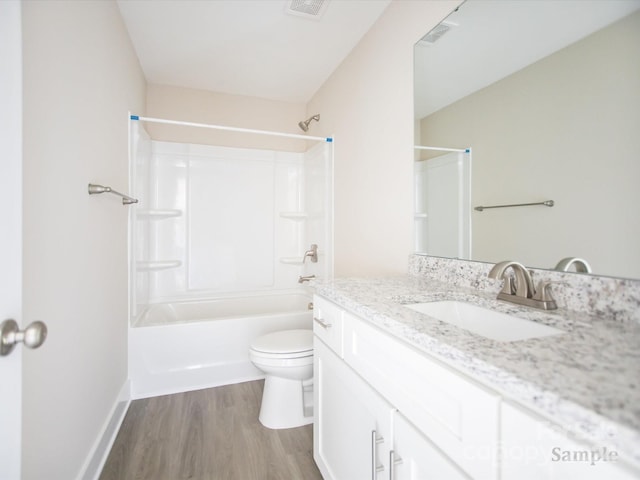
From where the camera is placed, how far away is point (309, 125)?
3.07 metres

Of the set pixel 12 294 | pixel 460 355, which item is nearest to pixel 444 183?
pixel 460 355

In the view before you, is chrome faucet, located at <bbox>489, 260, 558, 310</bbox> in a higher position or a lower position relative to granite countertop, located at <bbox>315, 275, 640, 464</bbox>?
higher

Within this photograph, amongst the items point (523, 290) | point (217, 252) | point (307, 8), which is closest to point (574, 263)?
point (523, 290)

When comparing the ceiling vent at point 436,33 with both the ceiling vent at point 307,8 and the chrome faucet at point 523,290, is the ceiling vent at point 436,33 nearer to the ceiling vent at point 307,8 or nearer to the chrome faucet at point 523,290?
the ceiling vent at point 307,8

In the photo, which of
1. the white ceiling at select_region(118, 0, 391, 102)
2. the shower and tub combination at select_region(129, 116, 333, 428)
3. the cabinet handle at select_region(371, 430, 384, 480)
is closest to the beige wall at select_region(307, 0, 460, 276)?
the white ceiling at select_region(118, 0, 391, 102)

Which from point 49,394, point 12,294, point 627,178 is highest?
point 627,178

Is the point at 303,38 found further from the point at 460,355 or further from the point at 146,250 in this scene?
the point at 460,355

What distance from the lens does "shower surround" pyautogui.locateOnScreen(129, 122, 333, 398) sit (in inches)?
84.5

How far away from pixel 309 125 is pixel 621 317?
9.20 ft

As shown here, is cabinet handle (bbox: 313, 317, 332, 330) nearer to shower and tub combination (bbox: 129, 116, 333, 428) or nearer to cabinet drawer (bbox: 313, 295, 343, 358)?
cabinet drawer (bbox: 313, 295, 343, 358)

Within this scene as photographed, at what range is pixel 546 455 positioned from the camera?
0.44 m

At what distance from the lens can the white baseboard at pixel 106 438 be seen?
1.31 m

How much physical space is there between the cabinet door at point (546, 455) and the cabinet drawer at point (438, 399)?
0.9 inches

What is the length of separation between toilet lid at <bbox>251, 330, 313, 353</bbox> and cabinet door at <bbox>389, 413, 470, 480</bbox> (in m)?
0.99
